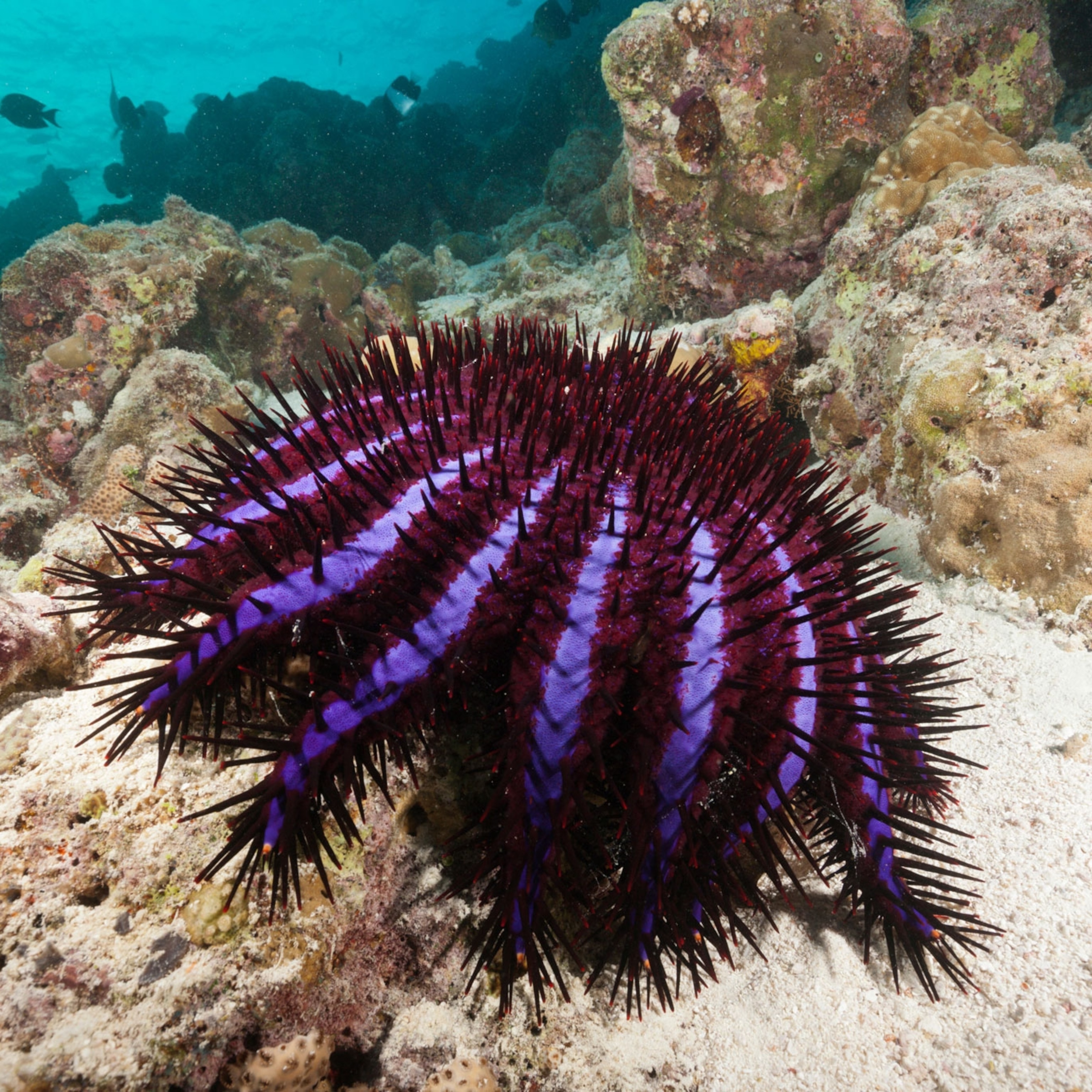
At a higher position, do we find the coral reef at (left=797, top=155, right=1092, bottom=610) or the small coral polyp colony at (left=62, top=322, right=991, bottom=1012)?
the coral reef at (left=797, top=155, right=1092, bottom=610)

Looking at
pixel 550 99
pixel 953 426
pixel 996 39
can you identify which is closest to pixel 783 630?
pixel 953 426

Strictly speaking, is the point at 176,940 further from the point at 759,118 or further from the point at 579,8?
the point at 579,8

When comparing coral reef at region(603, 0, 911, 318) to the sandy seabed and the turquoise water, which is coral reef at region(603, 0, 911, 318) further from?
the turquoise water

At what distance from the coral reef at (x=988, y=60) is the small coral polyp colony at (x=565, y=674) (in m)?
Result: 7.82

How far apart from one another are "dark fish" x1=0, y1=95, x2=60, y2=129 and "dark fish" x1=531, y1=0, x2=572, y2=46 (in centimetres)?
1638

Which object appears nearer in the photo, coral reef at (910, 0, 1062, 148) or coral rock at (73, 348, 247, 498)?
coral rock at (73, 348, 247, 498)

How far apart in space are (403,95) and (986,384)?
2155cm

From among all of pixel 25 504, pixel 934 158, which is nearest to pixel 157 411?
pixel 25 504

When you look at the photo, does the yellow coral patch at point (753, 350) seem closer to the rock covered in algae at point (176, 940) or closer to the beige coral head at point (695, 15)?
the beige coral head at point (695, 15)

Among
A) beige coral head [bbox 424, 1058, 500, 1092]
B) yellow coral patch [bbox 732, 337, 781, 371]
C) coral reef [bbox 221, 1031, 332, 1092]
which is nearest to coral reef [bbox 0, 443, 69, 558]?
coral reef [bbox 221, 1031, 332, 1092]

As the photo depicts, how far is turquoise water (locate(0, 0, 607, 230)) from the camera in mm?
67312

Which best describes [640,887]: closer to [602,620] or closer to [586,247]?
[602,620]

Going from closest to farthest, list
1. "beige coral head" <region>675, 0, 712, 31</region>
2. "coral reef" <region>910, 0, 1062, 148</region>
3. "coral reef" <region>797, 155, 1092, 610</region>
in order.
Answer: "coral reef" <region>797, 155, 1092, 610</region> → "beige coral head" <region>675, 0, 712, 31</region> → "coral reef" <region>910, 0, 1062, 148</region>

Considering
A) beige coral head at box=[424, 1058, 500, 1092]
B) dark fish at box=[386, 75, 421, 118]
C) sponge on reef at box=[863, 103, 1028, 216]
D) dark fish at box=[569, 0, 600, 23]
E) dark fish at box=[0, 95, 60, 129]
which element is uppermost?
dark fish at box=[569, 0, 600, 23]
